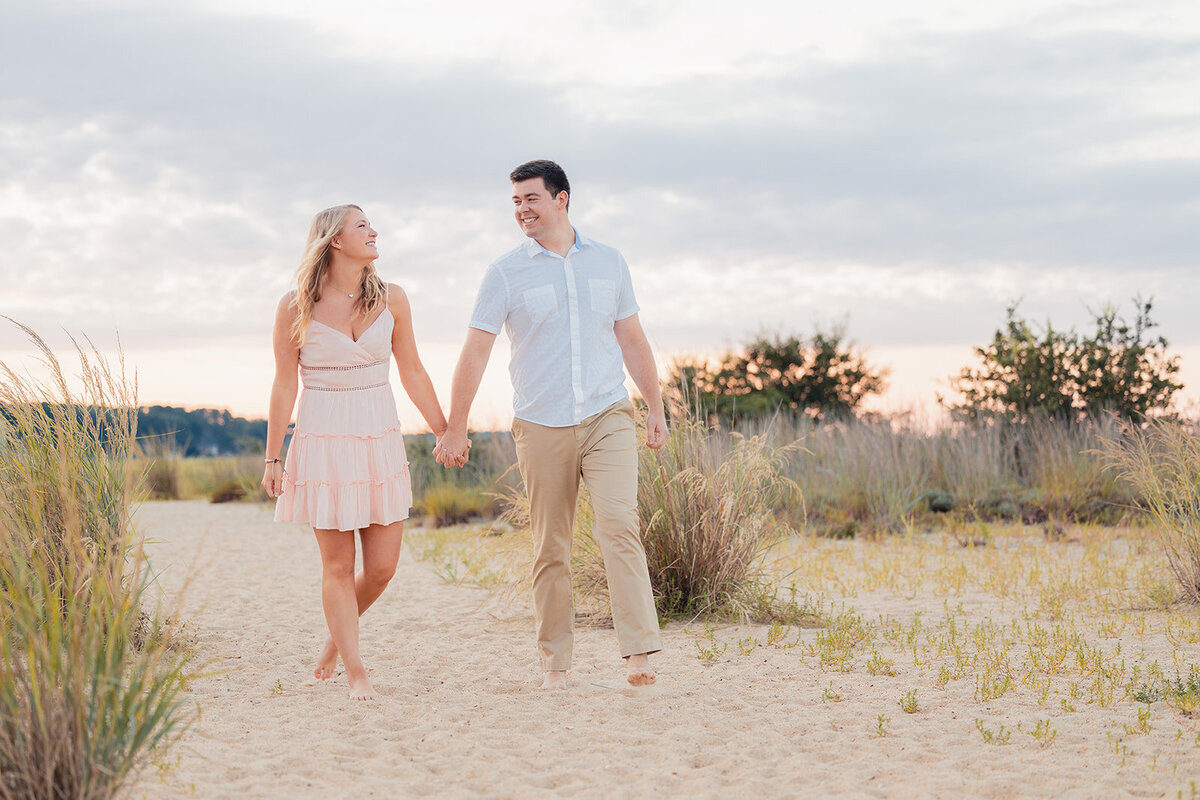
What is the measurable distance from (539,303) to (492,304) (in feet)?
0.68

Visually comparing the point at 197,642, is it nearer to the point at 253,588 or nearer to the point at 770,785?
the point at 253,588

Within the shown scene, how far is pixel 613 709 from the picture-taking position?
4.63 metres

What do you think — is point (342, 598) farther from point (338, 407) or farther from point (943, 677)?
point (943, 677)

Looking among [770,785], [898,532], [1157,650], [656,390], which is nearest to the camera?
[770,785]

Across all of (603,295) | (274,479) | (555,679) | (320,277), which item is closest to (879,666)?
(555,679)

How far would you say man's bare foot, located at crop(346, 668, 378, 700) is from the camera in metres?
4.78

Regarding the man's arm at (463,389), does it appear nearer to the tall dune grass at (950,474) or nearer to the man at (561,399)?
the man at (561,399)

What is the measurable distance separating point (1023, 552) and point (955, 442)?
188 inches

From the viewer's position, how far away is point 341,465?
465 cm

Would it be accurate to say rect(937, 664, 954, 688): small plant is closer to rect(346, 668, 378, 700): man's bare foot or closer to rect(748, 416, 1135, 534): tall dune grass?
rect(346, 668, 378, 700): man's bare foot

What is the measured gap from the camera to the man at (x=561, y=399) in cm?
471

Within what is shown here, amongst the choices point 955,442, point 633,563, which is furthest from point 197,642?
point 955,442

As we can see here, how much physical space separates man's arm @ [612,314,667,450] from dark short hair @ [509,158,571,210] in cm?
65

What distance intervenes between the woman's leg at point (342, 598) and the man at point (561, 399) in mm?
569
